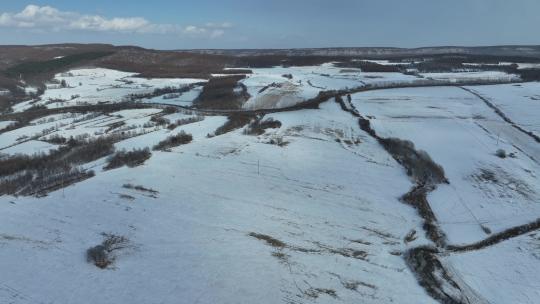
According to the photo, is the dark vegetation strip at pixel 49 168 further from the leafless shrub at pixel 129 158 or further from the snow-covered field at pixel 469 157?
the snow-covered field at pixel 469 157

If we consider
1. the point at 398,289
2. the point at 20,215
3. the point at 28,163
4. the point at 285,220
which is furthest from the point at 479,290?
the point at 28,163

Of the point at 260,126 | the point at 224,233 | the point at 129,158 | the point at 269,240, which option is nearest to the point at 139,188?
the point at 224,233

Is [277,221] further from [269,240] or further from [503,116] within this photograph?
[503,116]

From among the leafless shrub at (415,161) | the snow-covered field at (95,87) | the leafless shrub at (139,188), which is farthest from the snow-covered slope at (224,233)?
the snow-covered field at (95,87)

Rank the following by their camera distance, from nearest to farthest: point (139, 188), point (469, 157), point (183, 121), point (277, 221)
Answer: point (277, 221)
point (139, 188)
point (469, 157)
point (183, 121)

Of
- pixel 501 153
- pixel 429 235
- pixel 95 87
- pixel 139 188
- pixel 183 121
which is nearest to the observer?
pixel 429 235

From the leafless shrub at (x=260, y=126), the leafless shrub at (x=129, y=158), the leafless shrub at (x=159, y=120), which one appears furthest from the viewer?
the leafless shrub at (x=159, y=120)

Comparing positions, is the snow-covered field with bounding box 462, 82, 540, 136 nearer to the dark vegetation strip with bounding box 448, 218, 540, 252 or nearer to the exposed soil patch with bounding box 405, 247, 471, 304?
the dark vegetation strip with bounding box 448, 218, 540, 252

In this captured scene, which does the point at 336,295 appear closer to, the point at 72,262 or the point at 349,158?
the point at 72,262
